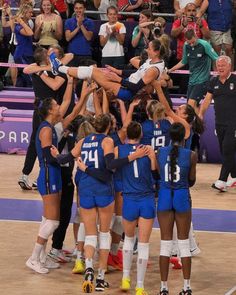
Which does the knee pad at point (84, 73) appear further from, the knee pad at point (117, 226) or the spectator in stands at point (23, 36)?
the spectator in stands at point (23, 36)

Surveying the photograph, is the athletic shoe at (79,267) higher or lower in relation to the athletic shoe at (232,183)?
higher

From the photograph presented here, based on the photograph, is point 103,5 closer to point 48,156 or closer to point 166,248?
point 48,156

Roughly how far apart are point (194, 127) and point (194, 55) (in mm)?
5789

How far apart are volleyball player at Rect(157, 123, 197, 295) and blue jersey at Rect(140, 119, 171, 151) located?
1.02 metres

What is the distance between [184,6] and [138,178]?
9.36 m

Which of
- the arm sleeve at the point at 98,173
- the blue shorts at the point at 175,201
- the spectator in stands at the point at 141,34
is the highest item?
the spectator in stands at the point at 141,34

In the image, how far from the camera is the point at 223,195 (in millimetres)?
14773

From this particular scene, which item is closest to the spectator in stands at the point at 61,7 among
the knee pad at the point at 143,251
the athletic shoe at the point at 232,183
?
the athletic shoe at the point at 232,183

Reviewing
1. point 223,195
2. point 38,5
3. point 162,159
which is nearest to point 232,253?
point 162,159

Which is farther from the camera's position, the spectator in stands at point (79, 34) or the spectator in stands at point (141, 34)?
the spectator in stands at point (79, 34)

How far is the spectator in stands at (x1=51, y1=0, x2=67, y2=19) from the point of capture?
1955 centimetres

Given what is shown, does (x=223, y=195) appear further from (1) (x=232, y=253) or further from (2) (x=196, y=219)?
(1) (x=232, y=253)

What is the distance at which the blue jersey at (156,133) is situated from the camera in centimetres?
1077

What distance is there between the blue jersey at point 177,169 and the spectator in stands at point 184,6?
8.78m
